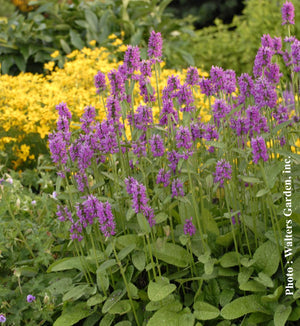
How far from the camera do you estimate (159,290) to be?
1864 mm

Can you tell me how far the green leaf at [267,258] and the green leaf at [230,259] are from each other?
0.08m

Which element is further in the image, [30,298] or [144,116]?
[30,298]

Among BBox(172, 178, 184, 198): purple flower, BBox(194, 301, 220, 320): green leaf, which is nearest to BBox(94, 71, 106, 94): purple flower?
BBox(172, 178, 184, 198): purple flower

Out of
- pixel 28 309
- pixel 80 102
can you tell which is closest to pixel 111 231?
pixel 28 309

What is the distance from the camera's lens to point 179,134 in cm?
181

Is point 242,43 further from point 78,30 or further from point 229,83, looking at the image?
point 229,83

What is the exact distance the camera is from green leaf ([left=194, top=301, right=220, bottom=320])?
6.08 feet

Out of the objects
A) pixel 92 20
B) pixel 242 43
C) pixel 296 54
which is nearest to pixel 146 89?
pixel 296 54

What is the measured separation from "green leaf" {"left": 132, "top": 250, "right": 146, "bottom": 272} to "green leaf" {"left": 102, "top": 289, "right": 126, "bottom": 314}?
131 millimetres

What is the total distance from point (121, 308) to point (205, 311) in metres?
0.35

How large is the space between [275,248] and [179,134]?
2.04ft

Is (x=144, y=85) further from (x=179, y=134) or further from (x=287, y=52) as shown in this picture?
(x=287, y=52)

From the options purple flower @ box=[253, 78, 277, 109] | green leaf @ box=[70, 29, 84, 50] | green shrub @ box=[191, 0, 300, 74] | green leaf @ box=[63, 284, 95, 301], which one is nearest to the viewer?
purple flower @ box=[253, 78, 277, 109]

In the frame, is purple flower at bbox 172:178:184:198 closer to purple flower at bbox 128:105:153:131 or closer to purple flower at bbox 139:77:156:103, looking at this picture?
purple flower at bbox 128:105:153:131
